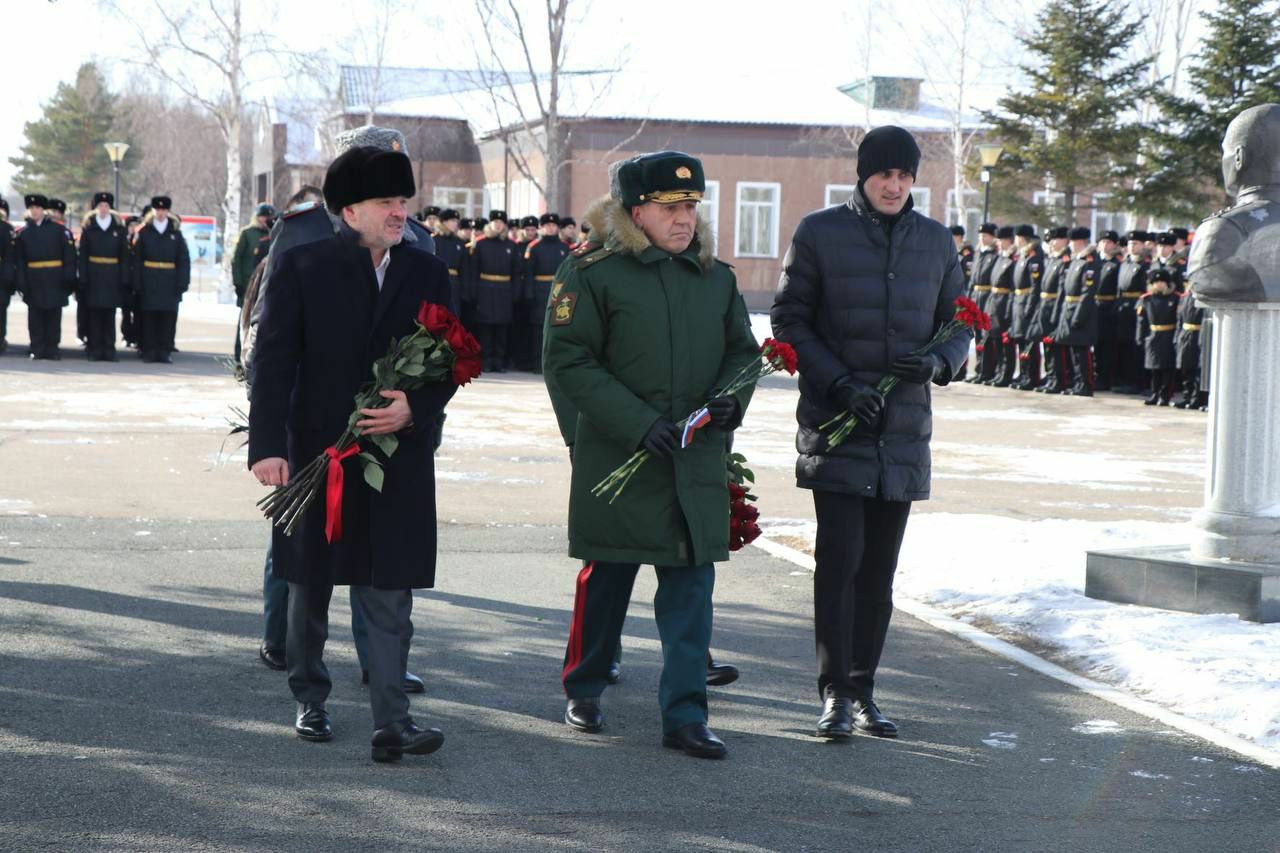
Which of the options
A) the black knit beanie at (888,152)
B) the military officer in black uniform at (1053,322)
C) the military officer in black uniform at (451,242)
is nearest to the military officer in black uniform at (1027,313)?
the military officer in black uniform at (1053,322)

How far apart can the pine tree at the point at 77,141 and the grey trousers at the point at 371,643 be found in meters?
83.3

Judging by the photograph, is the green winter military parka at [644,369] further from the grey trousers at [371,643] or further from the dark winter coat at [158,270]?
the dark winter coat at [158,270]

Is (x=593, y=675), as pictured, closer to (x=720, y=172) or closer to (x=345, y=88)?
(x=720, y=172)

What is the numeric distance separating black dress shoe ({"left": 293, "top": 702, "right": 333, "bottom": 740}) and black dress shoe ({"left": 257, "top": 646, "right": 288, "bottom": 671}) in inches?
34.9

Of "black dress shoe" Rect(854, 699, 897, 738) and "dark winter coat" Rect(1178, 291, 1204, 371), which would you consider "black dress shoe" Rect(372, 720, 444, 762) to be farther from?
"dark winter coat" Rect(1178, 291, 1204, 371)

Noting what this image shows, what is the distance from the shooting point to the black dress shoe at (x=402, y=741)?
5.21 meters

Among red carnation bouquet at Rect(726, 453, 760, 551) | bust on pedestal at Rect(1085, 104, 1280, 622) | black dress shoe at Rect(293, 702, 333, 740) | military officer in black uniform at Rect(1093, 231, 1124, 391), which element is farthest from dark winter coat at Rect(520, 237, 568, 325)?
black dress shoe at Rect(293, 702, 333, 740)

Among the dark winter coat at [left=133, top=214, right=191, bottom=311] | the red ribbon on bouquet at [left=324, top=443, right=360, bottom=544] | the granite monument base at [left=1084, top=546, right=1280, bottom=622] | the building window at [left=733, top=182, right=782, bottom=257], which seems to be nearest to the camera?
the red ribbon on bouquet at [left=324, top=443, right=360, bottom=544]

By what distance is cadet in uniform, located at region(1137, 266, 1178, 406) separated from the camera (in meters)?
20.3

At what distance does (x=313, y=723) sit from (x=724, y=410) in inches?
63.5

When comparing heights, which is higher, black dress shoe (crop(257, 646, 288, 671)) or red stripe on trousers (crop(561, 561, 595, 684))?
red stripe on trousers (crop(561, 561, 595, 684))

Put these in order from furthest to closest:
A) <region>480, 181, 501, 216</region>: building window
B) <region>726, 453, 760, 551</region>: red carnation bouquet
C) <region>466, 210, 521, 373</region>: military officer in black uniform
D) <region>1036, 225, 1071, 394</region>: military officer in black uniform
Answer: <region>480, 181, 501, 216</region>: building window, <region>466, 210, 521, 373</region>: military officer in black uniform, <region>1036, 225, 1071, 394</region>: military officer in black uniform, <region>726, 453, 760, 551</region>: red carnation bouquet

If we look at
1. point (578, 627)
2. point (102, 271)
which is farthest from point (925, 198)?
point (578, 627)

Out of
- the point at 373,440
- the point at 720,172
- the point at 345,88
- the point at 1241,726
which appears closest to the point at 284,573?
the point at 373,440
